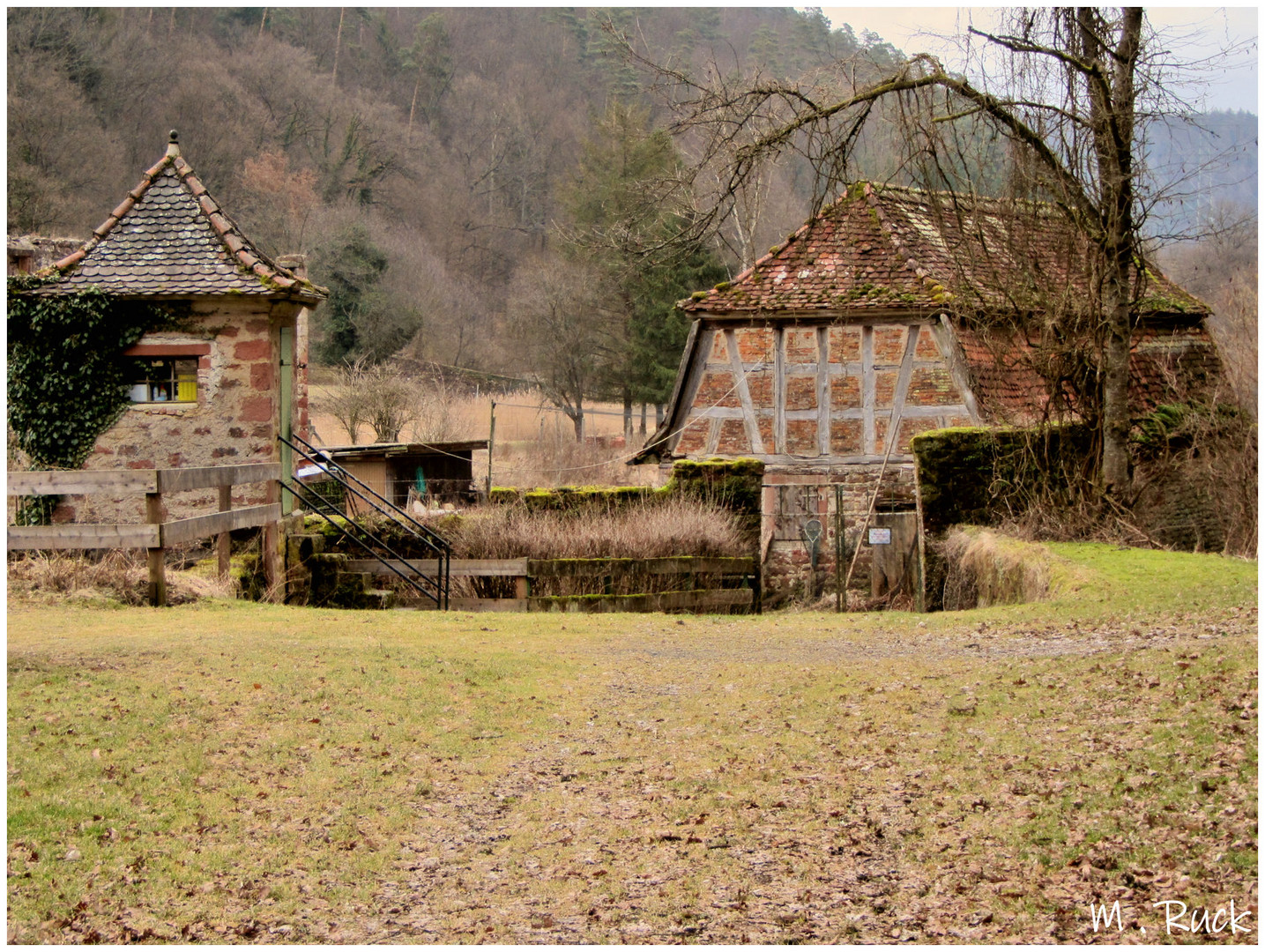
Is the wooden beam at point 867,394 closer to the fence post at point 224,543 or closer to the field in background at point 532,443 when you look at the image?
the field in background at point 532,443

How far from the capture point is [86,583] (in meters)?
11.3

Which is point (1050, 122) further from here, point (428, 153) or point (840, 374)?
point (428, 153)

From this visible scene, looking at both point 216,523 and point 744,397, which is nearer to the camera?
point 216,523

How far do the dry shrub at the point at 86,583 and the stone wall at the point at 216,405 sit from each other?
3.04 metres

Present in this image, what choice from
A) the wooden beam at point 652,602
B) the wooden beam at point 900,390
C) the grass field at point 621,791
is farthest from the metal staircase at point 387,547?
the wooden beam at point 900,390

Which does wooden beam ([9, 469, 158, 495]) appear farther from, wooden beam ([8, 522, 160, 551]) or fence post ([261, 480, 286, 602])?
fence post ([261, 480, 286, 602])

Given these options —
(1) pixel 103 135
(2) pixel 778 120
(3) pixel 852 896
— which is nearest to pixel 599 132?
(1) pixel 103 135

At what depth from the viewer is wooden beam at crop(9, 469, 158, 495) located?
1051cm

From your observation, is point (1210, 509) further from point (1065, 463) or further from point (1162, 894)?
point (1162, 894)

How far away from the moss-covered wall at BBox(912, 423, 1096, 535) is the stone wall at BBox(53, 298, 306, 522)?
26.9ft

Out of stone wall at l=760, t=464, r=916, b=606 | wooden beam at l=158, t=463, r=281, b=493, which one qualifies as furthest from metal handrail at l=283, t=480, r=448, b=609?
stone wall at l=760, t=464, r=916, b=606

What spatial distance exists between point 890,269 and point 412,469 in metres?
12.0

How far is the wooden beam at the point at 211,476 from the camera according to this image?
424 inches

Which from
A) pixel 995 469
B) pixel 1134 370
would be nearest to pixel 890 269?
pixel 1134 370
